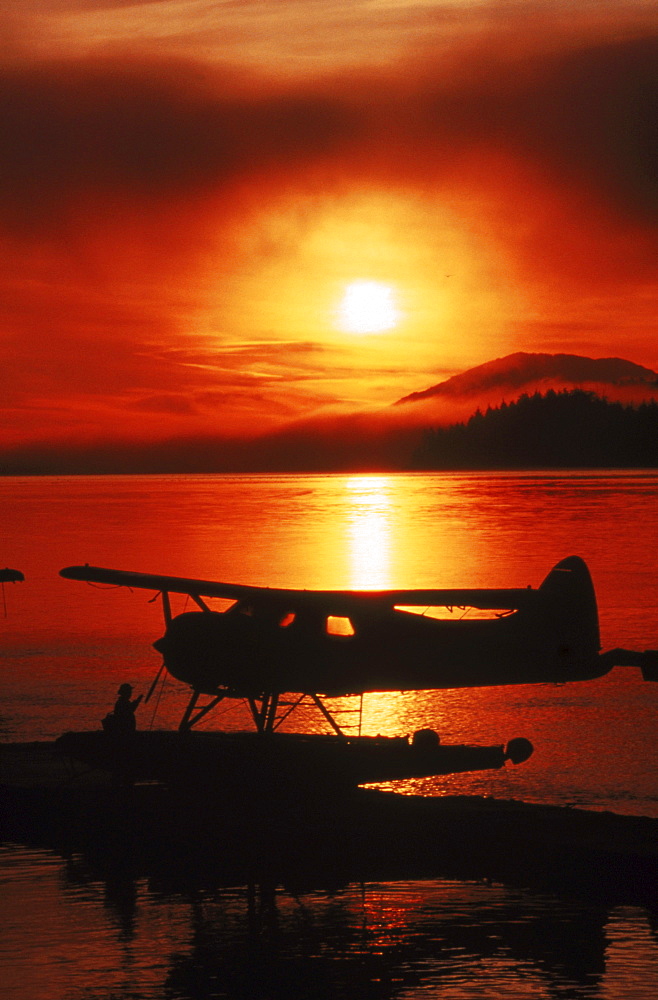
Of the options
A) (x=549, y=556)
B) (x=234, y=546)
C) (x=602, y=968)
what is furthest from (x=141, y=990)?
(x=234, y=546)

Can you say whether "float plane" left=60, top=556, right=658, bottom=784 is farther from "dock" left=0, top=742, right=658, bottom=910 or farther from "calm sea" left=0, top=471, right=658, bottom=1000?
"calm sea" left=0, top=471, right=658, bottom=1000

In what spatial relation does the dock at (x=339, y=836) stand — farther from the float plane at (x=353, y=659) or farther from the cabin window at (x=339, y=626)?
the cabin window at (x=339, y=626)

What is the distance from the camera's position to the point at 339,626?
48.1 ft

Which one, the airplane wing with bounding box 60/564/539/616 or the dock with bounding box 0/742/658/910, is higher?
the airplane wing with bounding box 60/564/539/616

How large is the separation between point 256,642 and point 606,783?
18.3 feet

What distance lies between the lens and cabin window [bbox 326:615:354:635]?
14539mm

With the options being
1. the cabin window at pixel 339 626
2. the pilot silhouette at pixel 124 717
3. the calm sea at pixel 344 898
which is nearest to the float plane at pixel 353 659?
the cabin window at pixel 339 626

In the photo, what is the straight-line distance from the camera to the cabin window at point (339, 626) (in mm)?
14539

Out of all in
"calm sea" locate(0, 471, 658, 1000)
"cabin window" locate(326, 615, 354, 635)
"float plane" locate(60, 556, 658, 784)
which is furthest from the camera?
"cabin window" locate(326, 615, 354, 635)

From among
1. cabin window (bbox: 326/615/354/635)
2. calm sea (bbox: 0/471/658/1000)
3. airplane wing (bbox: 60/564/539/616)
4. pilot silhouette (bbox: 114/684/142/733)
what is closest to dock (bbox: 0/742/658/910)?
calm sea (bbox: 0/471/658/1000)

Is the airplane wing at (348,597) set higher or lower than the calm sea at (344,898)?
higher

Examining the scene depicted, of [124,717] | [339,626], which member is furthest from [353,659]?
[124,717]

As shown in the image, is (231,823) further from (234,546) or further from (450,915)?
(234,546)

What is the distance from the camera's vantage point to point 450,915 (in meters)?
11.1
